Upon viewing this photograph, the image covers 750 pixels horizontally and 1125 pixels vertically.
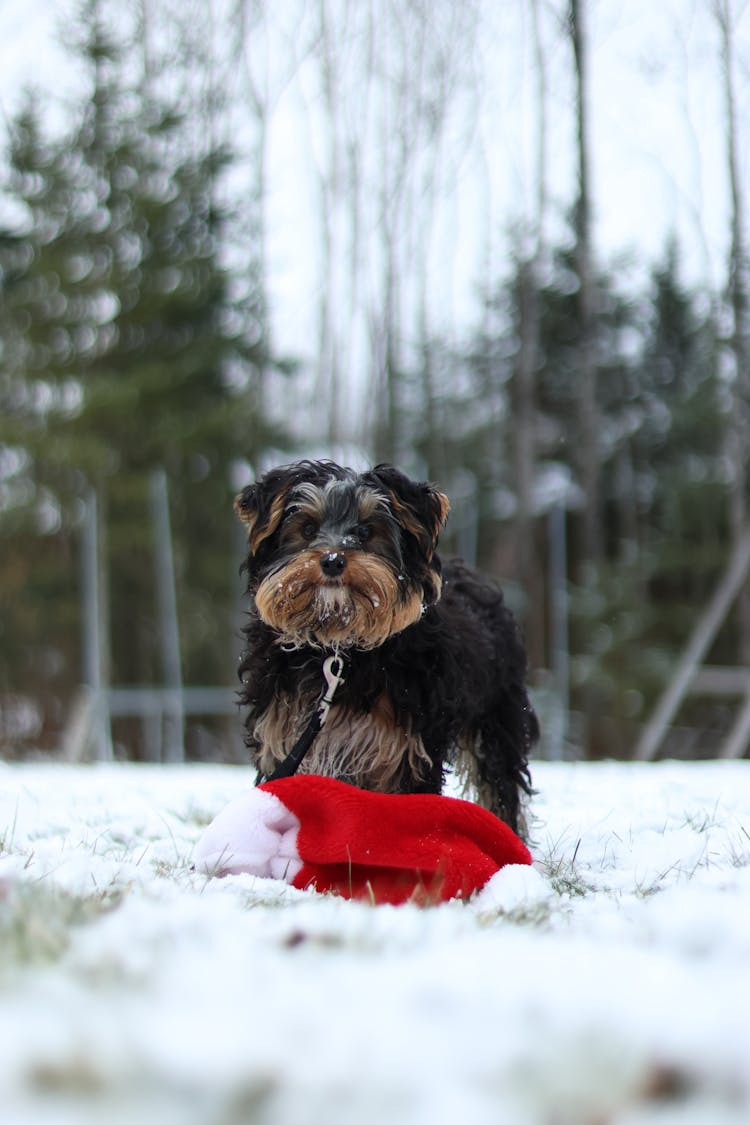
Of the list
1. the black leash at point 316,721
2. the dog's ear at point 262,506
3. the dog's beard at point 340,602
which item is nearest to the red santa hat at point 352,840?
the black leash at point 316,721

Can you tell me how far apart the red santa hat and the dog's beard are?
53 centimetres

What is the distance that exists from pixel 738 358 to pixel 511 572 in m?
7.44

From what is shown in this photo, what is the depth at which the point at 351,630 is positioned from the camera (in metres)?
3.73

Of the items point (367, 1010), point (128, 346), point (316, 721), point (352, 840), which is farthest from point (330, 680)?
point (128, 346)

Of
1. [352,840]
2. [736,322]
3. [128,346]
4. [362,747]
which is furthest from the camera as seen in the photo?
[128,346]

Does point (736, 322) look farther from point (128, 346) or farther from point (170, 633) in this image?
point (128, 346)

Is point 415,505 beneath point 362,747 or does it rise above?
above

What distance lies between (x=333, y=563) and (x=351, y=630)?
250 mm

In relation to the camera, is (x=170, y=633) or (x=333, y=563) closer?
(x=333, y=563)

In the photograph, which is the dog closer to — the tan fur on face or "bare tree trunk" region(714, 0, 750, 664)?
the tan fur on face

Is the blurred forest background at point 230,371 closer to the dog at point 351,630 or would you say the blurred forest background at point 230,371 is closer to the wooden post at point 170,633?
the wooden post at point 170,633

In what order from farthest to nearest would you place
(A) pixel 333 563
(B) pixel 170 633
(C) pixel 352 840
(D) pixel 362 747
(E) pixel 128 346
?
(E) pixel 128 346, (B) pixel 170 633, (D) pixel 362 747, (A) pixel 333 563, (C) pixel 352 840

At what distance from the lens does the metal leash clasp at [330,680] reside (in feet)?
12.3

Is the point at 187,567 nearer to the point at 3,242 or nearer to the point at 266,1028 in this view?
the point at 3,242
